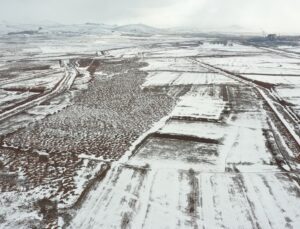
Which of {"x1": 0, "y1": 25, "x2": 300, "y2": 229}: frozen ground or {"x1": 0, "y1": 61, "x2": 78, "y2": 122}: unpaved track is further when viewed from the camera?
{"x1": 0, "y1": 61, "x2": 78, "y2": 122}: unpaved track

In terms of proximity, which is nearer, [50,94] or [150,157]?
[150,157]

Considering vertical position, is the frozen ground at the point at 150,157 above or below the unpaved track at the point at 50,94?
above

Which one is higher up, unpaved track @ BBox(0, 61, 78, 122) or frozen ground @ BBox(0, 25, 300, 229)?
frozen ground @ BBox(0, 25, 300, 229)

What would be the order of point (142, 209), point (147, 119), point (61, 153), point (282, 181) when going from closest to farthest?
point (142, 209) → point (282, 181) → point (61, 153) → point (147, 119)

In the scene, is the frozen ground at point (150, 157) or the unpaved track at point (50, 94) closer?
the frozen ground at point (150, 157)

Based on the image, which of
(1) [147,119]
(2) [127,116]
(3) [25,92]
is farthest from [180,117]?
(3) [25,92]

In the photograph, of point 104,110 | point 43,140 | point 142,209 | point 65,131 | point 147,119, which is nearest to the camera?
point 142,209

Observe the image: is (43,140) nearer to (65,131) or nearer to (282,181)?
(65,131)

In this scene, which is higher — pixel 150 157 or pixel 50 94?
pixel 150 157
